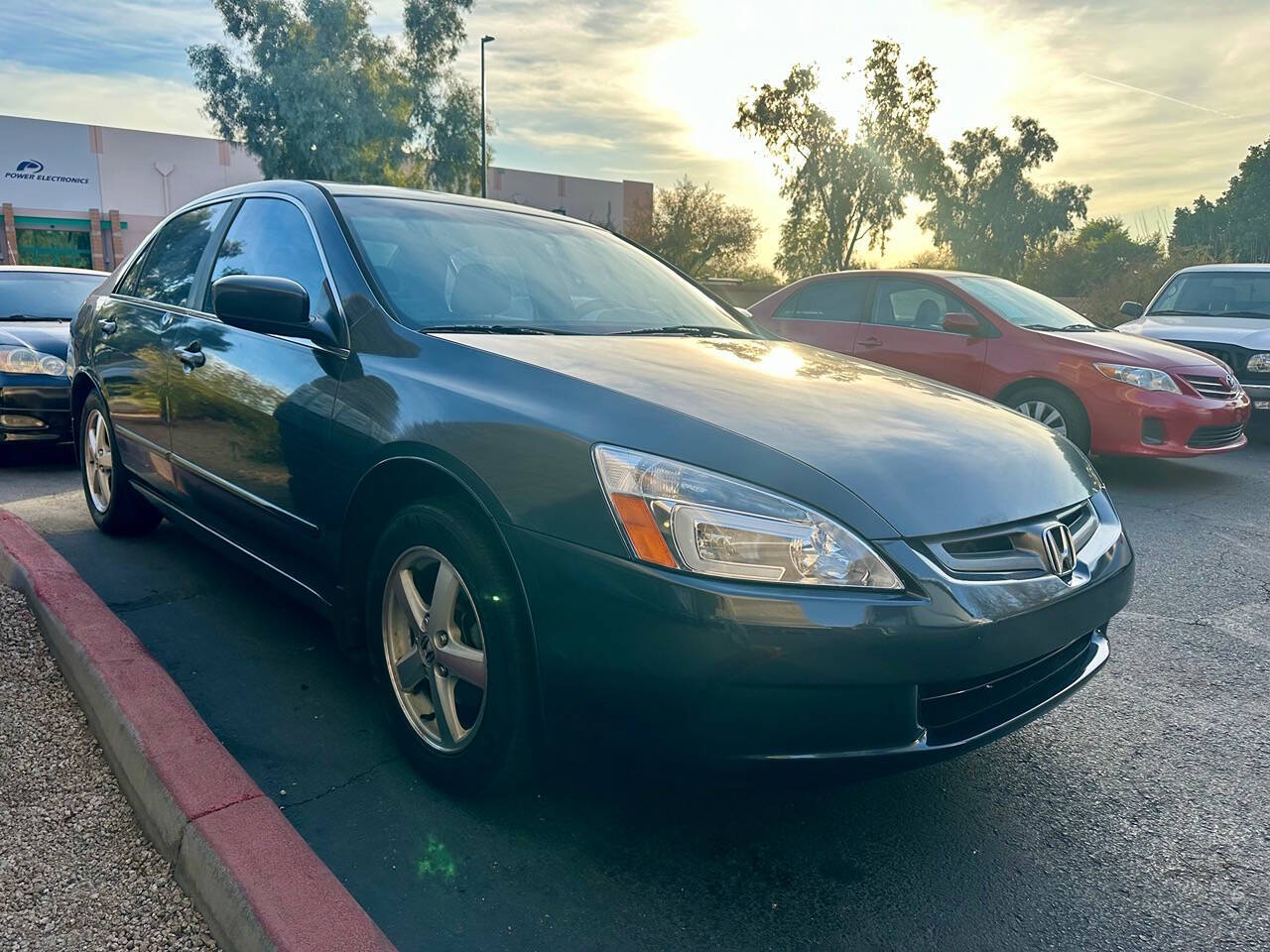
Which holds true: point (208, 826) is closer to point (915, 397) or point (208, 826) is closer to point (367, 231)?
point (367, 231)

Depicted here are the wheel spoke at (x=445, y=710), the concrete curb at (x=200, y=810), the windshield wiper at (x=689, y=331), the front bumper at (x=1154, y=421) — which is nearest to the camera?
the concrete curb at (x=200, y=810)

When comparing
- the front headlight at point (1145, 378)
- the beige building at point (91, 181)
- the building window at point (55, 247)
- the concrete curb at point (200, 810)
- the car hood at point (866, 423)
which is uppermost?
the beige building at point (91, 181)

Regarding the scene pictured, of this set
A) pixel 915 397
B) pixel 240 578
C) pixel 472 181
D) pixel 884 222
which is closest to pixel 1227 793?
pixel 915 397

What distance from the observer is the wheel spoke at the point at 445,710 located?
2355 mm

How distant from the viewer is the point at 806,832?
7.64 feet

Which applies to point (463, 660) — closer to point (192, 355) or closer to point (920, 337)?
point (192, 355)

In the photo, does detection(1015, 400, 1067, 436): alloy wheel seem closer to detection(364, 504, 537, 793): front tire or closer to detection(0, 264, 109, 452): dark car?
detection(364, 504, 537, 793): front tire

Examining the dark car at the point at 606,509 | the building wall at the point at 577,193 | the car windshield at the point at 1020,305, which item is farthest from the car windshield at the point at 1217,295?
the building wall at the point at 577,193

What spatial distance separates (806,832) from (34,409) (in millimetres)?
6128

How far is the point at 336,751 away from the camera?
2645 millimetres

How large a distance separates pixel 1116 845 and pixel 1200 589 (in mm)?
2477

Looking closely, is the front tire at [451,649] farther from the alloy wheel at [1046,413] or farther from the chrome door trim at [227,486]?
the alloy wheel at [1046,413]

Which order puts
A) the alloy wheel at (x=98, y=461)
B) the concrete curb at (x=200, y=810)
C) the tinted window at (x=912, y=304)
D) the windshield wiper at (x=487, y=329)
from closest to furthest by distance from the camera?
1. the concrete curb at (x=200, y=810)
2. the windshield wiper at (x=487, y=329)
3. the alloy wheel at (x=98, y=461)
4. the tinted window at (x=912, y=304)

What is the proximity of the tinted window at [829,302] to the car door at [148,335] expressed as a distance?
5.49 m
